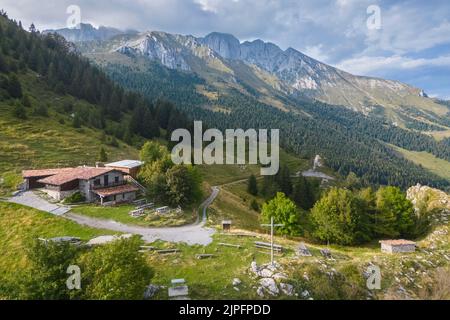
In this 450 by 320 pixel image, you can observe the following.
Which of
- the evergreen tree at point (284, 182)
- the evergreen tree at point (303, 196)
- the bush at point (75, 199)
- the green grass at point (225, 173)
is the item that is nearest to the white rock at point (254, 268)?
the bush at point (75, 199)

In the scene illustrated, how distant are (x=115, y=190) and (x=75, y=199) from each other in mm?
6847

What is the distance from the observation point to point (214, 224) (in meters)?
52.5

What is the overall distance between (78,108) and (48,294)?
108 m

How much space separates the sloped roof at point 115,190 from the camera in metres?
55.4

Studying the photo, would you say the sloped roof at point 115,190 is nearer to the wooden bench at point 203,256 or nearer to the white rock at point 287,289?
the wooden bench at point 203,256

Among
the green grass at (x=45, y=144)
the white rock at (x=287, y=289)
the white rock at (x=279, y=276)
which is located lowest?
the white rock at (x=287, y=289)

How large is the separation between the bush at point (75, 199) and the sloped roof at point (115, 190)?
9.08ft

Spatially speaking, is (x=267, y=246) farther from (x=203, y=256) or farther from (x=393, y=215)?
(x=393, y=215)

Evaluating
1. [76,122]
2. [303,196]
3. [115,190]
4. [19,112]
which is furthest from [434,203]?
[19,112]

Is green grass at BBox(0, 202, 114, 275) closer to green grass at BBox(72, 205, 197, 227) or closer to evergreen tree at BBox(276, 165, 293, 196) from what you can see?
green grass at BBox(72, 205, 197, 227)

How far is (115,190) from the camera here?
57781 mm

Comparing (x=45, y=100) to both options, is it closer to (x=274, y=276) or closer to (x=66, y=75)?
(x=66, y=75)

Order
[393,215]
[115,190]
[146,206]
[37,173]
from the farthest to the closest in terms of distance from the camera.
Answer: [37,173] < [115,190] < [393,215] < [146,206]

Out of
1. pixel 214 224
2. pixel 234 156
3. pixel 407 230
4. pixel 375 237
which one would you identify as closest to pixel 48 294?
pixel 214 224
